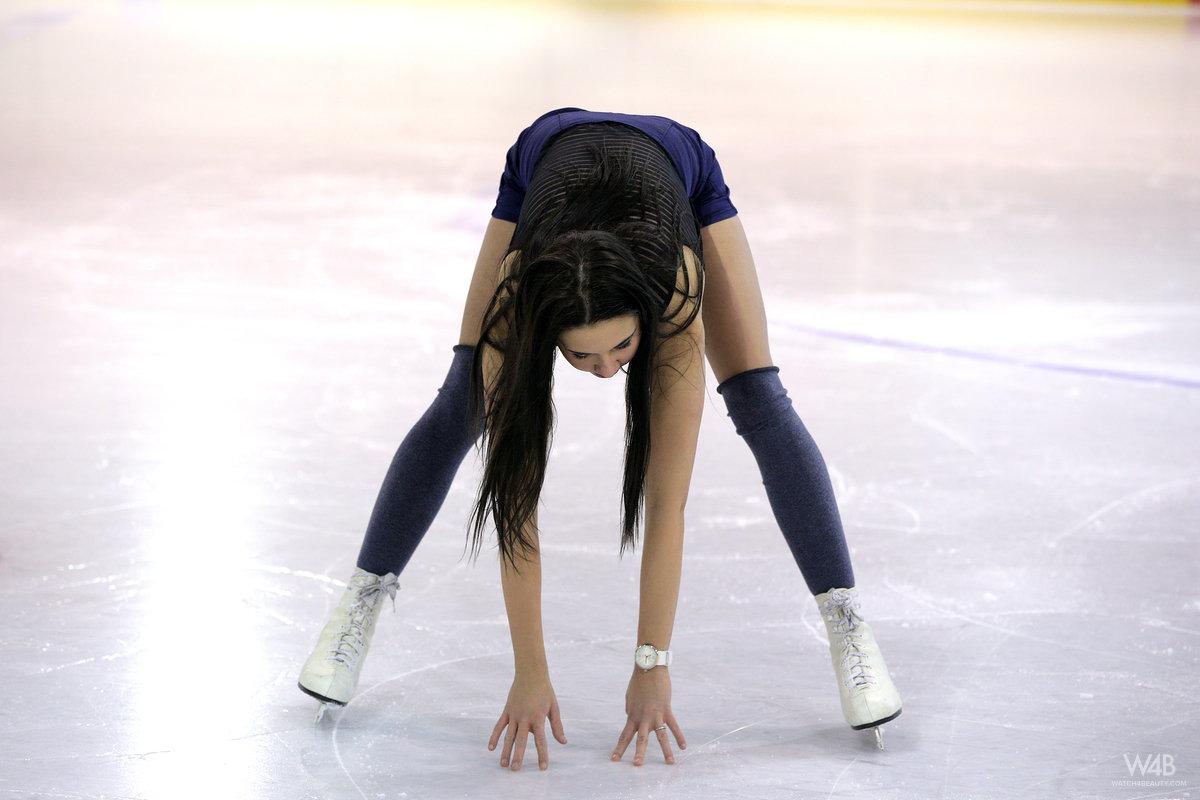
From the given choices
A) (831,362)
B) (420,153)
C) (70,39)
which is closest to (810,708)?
(831,362)

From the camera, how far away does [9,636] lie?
200 cm

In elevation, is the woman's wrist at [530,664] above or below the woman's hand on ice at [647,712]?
above

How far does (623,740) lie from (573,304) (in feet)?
1.77

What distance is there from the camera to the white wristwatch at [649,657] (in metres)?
1.70

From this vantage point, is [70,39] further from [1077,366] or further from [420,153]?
[1077,366]

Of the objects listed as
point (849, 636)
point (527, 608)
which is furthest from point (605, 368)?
point (849, 636)

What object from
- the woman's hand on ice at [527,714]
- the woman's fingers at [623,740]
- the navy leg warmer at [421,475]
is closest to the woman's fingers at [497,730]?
the woman's hand on ice at [527,714]

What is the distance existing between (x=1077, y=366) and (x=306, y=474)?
1776mm

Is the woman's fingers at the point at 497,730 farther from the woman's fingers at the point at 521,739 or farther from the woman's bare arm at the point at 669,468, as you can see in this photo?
the woman's bare arm at the point at 669,468

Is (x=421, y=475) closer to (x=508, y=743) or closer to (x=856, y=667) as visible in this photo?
(x=508, y=743)

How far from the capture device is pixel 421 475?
1.88m

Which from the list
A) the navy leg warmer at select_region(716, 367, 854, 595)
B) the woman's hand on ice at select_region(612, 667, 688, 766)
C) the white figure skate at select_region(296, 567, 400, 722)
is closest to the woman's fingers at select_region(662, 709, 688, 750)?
the woman's hand on ice at select_region(612, 667, 688, 766)

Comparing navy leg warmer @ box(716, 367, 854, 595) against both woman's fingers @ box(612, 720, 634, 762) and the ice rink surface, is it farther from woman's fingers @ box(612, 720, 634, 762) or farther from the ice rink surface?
woman's fingers @ box(612, 720, 634, 762)

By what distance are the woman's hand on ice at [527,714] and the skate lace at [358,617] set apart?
0.79 feet
